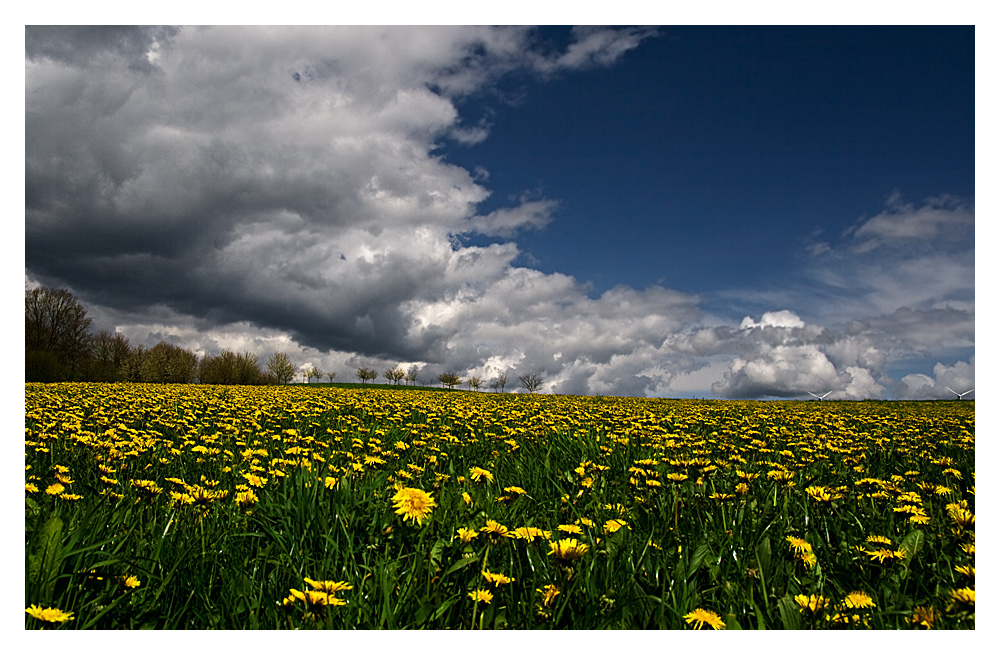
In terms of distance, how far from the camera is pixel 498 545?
8.16ft

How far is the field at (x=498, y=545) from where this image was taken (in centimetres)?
197

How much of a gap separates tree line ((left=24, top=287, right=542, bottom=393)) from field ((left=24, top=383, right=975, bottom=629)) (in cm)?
128

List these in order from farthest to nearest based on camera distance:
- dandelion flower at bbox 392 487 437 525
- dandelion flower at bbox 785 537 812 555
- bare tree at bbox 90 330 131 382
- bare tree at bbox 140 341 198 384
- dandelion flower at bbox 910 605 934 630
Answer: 1. bare tree at bbox 140 341 198 384
2. bare tree at bbox 90 330 131 382
3. dandelion flower at bbox 785 537 812 555
4. dandelion flower at bbox 392 487 437 525
5. dandelion flower at bbox 910 605 934 630

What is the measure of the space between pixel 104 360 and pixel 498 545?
78.1ft

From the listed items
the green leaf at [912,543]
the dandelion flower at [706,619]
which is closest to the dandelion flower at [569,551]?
the dandelion flower at [706,619]

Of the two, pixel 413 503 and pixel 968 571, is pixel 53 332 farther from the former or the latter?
pixel 968 571

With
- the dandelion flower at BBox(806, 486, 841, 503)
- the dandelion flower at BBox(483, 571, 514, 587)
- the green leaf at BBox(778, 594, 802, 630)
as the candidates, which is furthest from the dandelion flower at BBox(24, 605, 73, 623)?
the dandelion flower at BBox(806, 486, 841, 503)

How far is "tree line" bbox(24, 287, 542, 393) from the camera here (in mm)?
8622

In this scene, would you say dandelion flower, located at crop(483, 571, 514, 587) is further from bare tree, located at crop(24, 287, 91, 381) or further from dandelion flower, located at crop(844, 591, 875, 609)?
bare tree, located at crop(24, 287, 91, 381)

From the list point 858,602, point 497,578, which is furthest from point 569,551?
point 858,602

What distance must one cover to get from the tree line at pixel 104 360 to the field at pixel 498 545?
1.28 metres

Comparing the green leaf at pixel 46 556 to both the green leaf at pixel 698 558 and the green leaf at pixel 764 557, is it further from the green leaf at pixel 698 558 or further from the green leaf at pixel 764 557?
the green leaf at pixel 764 557
